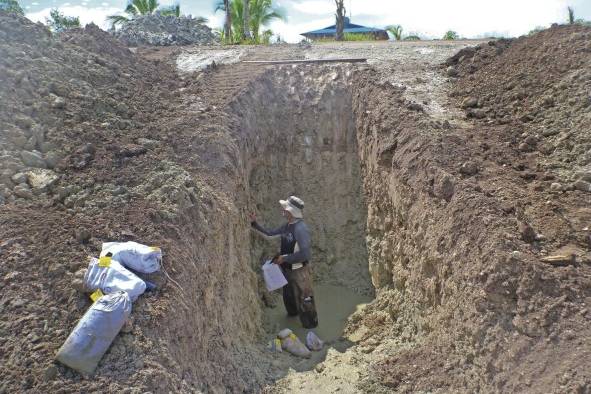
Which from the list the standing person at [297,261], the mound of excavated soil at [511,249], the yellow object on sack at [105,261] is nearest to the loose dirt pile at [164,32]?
the standing person at [297,261]

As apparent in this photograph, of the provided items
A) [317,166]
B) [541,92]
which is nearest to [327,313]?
[317,166]

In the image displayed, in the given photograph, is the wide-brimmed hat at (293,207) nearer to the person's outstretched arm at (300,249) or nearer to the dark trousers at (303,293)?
the person's outstretched arm at (300,249)

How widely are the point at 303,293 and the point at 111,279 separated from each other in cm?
355

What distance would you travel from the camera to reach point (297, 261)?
23.7 ft

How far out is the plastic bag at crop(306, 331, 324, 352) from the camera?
6789 millimetres

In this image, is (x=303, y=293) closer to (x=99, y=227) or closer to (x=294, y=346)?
(x=294, y=346)

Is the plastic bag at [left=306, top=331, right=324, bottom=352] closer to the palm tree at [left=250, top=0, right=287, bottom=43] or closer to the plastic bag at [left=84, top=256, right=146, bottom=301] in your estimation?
the plastic bag at [left=84, top=256, right=146, bottom=301]

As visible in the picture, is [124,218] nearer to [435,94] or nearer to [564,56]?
[435,94]

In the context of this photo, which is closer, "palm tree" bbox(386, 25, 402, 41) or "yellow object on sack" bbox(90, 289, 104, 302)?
"yellow object on sack" bbox(90, 289, 104, 302)

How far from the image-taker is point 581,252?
4.86 m

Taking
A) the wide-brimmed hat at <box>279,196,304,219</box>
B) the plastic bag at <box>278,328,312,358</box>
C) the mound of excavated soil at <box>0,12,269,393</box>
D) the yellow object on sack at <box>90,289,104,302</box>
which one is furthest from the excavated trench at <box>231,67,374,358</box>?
the yellow object on sack at <box>90,289,104,302</box>

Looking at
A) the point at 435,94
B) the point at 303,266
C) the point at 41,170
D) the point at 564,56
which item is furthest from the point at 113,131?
the point at 564,56

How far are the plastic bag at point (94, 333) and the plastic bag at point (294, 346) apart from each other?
3014 mm

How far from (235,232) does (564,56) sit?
5909mm
